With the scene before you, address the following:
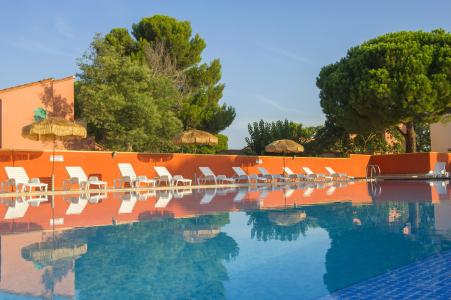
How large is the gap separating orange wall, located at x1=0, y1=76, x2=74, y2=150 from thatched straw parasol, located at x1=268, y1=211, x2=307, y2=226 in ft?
49.3

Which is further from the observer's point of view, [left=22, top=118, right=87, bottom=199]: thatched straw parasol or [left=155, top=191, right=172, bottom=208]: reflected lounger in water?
[left=22, top=118, right=87, bottom=199]: thatched straw parasol

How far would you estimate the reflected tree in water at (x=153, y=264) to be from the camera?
2.84 metres

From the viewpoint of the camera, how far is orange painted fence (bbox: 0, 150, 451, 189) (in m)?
14.0

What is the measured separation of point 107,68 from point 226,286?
17733 millimetres

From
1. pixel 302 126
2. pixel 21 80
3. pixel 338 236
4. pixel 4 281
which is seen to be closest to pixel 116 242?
pixel 4 281

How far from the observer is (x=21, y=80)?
20.2 m

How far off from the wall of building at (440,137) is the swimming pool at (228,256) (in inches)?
1124

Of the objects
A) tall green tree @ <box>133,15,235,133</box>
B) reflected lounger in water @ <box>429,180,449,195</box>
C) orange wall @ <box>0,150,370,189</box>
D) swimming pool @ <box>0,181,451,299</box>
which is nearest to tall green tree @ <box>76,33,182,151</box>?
orange wall @ <box>0,150,370,189</box>

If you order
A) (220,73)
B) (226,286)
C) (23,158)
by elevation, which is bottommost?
(226,286)

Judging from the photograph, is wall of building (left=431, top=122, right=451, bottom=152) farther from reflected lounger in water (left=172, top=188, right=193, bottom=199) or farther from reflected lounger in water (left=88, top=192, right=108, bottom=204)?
reflected lounger in water (left=88, top=192, right=108, bottom=204)

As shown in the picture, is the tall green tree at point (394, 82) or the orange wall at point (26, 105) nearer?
the orange wall at point (26, 105)

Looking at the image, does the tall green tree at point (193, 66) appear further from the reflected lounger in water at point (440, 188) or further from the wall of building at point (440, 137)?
the wall of building at point (440, 137)

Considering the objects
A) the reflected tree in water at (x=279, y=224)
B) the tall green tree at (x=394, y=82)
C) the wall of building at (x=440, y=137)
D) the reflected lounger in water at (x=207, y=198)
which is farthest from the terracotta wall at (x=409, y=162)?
the reflected tree in water at (x=279, y=224)

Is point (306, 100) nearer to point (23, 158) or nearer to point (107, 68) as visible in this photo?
point (107, 68)
